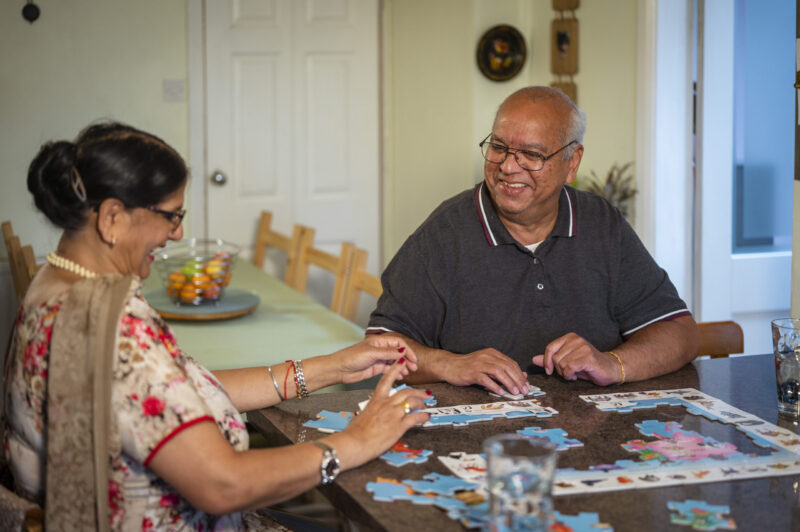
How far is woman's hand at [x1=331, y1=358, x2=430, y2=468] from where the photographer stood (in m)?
1.47

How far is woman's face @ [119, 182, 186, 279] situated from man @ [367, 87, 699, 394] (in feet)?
2.38

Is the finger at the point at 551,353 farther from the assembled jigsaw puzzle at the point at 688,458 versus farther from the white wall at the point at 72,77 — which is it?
the white wall at the point at 72,77

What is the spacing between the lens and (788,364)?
1.76 metres

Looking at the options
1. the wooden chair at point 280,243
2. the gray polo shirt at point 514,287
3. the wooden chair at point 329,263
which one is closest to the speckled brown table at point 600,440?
the gray polo shirt at point 514,287

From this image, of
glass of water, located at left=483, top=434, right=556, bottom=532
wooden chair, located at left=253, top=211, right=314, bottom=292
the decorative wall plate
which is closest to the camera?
glass of water, located at left=483, top=434, right=556, bottom=532

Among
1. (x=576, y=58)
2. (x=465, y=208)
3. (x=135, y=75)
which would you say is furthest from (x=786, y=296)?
(x=135, y=75)

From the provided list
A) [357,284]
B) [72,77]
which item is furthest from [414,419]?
[72,77]

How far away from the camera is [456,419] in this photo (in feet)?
5.54

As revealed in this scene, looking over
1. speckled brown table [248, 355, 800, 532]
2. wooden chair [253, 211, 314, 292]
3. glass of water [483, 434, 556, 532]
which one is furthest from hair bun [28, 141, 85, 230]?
wooden chair [253, 211, 314, 292]

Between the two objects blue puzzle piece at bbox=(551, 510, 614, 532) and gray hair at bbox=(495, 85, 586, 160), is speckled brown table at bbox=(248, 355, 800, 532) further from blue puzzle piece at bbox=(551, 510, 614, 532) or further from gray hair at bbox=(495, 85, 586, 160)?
gray hair at bbox=(495, 85, 586, 160)

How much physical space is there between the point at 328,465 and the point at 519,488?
0.41 m

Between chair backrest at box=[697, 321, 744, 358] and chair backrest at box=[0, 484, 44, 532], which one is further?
chair backrest at box=[697, 321, 744, 358]

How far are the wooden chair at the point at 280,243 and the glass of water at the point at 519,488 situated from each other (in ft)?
9.45

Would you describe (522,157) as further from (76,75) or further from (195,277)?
(76,75)
